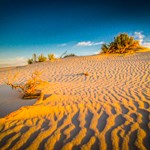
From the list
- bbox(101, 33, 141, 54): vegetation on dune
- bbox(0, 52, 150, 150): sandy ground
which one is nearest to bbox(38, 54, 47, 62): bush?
bbox(101, 33, 141, 54): vegetation on dune

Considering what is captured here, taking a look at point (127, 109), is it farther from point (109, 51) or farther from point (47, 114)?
point (109, 51)

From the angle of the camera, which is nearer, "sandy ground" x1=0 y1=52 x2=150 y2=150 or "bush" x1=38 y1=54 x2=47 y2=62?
"sandy ground" x1=0 y1=52 x2=150 y2=150

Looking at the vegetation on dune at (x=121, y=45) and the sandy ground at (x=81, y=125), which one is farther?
the vegetation on dune at (x=121, y=45)

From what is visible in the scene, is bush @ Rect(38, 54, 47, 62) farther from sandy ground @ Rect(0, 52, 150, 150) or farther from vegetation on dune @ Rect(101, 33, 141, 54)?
sandy ground @ Rect(0, 52, 150, 150)

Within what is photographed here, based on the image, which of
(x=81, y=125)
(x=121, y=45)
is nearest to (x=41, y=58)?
(x=121, y=45)

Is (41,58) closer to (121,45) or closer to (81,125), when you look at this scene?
(121,45)

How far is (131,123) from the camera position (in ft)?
9.84

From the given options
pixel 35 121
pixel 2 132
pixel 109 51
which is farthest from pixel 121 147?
pixel 109 51

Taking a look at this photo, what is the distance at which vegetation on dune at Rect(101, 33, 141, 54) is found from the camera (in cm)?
1636

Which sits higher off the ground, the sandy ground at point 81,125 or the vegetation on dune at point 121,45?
the vegetation on dune at point 121,45

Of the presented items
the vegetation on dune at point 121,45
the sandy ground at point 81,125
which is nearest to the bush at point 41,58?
the vegetation on dune at point 121,45

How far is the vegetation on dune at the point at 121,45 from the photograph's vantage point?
16359 millimetres

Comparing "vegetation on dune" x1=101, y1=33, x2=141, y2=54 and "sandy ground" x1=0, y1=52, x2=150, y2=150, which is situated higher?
"vegetation on dune" x1=101, y1=33, x2=141, y2=54

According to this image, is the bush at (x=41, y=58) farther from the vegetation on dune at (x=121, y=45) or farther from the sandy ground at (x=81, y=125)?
the sandy ground at (x=81, y=125)
